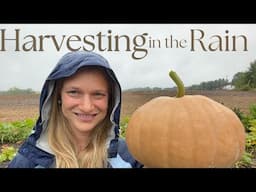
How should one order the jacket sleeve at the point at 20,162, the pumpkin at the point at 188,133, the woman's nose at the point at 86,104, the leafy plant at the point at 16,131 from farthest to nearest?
1. the leafy plant at the point at 16,131
2. the jacket sleeve at the point at 20,162
3. the woman's nose at the point at 86,104
4. the pumpkin at the point at 188,133

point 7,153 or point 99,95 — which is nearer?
point 99,95

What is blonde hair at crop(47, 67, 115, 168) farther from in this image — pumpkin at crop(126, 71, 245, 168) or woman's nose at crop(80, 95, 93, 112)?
pumpkin at crop(126, 71, 245, 168)

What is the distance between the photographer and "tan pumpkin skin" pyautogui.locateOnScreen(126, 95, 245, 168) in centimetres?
150

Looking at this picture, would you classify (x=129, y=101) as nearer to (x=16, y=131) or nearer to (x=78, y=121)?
(x=78, y=121)

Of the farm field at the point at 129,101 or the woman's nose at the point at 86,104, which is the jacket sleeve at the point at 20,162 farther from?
the woman's nose at the point at 86,104

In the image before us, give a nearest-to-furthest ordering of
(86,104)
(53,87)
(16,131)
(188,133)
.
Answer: (188,133) < (86,104) < (53,87) < (16,131)

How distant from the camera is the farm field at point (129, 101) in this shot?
1889 millimetres

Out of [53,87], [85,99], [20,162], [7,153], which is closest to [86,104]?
[85,99]

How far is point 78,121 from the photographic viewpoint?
69.0 inches

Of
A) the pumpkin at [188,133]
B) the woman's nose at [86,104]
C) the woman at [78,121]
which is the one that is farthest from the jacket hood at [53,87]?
the pumpkin at [188,133]

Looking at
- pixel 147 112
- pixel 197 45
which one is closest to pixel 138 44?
pixel 197 45

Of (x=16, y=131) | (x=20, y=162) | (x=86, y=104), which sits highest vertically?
(x=86, y=104)

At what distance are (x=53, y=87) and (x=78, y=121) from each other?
0.20 m

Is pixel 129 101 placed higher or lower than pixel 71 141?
higher
